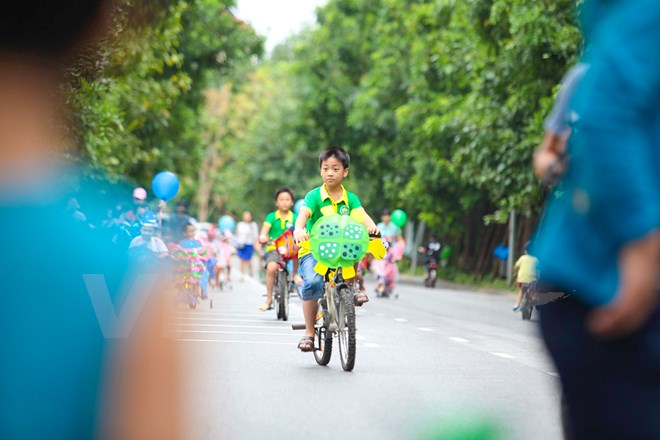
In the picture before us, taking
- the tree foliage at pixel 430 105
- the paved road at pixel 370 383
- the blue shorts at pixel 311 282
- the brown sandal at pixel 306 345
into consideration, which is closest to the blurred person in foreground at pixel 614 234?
the paved road at pixel 370 383

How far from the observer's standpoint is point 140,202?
60.5ft

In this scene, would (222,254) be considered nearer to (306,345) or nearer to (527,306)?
(527,306)

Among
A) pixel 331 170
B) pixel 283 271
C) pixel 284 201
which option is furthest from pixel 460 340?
pixel 331 170

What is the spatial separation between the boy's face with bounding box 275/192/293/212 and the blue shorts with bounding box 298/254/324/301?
20.8ft

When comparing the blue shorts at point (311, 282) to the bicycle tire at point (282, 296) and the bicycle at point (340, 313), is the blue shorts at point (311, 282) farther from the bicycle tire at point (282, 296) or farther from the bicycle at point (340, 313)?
the bicycle tire at point (282, 296)

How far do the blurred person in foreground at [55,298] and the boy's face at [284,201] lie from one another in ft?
7.19

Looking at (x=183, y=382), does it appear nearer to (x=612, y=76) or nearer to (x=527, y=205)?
(x=612, y=76)

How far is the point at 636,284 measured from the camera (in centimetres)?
263

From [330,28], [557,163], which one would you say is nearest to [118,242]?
[557,163]

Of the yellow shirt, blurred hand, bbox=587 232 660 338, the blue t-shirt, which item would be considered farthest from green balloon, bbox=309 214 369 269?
the yellow shirt

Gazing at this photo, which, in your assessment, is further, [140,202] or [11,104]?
[140,202]

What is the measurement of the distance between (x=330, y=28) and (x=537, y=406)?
39.8 meters

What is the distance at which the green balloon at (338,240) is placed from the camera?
895 cm

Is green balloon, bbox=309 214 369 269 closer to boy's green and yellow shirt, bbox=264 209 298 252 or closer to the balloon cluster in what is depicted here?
boy's green and yellow shirt, bbox=264 209 298 252
